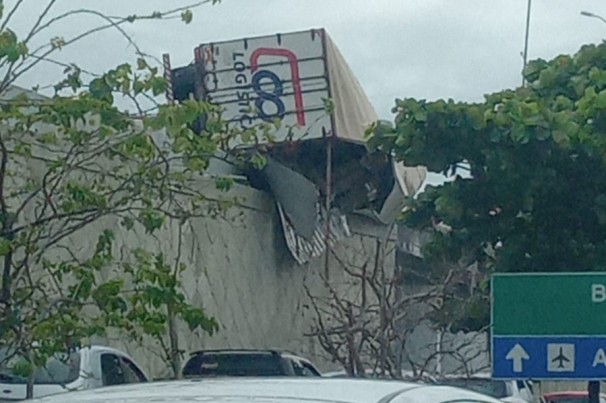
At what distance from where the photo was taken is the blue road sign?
10445 mm

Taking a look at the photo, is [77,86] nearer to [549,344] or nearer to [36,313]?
[36,313]

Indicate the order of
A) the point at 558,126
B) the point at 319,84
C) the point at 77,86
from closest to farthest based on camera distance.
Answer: the point at 77,86, the point at 558,126, the point at 319,84

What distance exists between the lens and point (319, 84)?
19406 mm

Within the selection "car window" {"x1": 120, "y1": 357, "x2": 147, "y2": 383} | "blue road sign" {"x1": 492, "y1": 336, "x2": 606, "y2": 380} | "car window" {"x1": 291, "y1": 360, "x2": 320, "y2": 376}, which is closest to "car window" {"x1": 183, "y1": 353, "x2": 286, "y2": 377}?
"car window" {"x1": 291, "y1": 360, "x2": 320, "y2": 376}

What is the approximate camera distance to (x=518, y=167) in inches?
→ 531

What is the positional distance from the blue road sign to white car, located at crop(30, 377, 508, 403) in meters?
5.69

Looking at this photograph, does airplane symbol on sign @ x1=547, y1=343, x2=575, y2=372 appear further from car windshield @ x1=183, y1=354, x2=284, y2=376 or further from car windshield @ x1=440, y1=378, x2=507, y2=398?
car windshield @ x1=440, y1=378, x2=507, y2=398

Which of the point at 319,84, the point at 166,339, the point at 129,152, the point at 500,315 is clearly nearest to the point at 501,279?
the point at 500,315

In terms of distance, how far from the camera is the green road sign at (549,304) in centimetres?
1046

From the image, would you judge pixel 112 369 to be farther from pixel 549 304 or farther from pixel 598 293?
pixel 598 293

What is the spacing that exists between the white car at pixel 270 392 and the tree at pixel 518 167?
8659 millimetres

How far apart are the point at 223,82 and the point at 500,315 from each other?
9.64m

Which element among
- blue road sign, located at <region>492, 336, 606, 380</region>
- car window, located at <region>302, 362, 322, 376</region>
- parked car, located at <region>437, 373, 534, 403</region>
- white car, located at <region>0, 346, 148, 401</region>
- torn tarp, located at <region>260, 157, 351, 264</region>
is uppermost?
torn tarp, located at <region>260, 157, 351, 264</region>

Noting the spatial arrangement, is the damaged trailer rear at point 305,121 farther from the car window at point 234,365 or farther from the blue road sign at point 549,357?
the blue road sign at point 549,357
